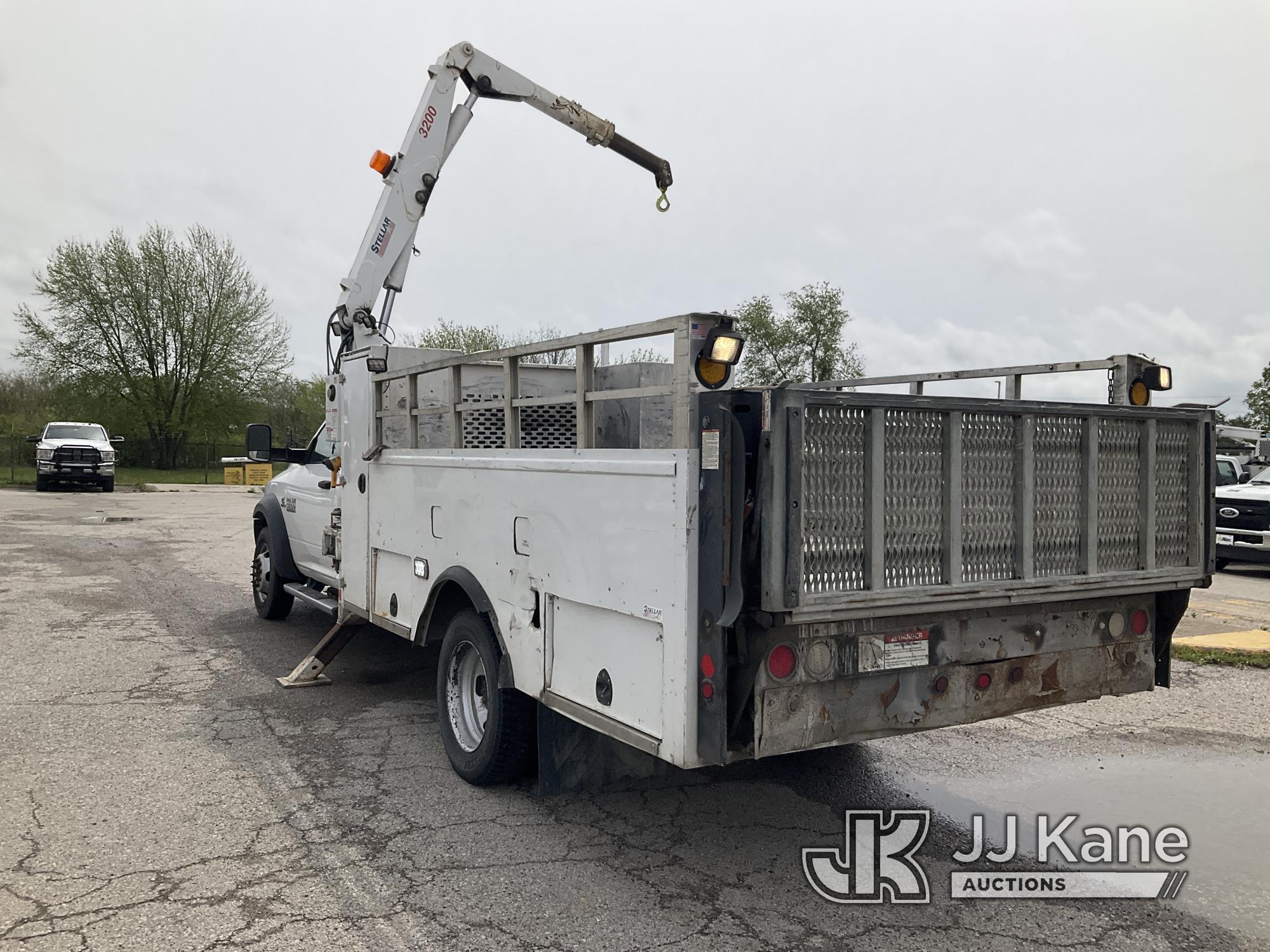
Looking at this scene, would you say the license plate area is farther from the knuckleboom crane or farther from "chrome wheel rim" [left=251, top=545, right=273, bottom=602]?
"chrome wheel rim" [left=251, top=545, right=273, bottom=602]

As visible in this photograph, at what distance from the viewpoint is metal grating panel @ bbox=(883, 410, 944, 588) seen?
3.70 m

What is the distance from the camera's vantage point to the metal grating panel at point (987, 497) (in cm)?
387

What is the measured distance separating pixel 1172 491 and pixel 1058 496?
76 cm

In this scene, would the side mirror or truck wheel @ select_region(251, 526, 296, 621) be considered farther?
truck wheel @ select_region(251, 526, 296, 621)

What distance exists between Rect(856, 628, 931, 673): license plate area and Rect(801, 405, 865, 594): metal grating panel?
30 centimetres

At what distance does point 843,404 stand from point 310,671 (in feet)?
16.3

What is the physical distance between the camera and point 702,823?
15.1 feet

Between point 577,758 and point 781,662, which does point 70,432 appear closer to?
point 577,758

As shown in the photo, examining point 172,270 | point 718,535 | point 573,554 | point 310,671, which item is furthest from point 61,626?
point 172,270

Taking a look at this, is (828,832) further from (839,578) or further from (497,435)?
(497,435)

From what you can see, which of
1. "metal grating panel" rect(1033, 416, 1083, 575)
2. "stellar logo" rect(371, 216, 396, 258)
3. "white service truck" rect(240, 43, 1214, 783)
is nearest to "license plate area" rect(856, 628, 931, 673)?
"white service truck" rect(240, 43, 1214, 783)

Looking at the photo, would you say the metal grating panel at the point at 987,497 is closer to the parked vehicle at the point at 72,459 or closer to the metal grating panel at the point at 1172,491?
the metal grating panel at the point at 1172,491

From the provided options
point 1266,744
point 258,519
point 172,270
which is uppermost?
point 172,270

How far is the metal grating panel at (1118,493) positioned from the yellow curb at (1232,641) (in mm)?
4972
